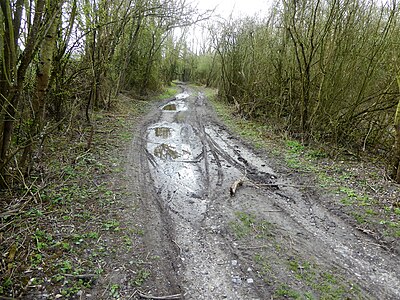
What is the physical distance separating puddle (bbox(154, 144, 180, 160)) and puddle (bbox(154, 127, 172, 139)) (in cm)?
124

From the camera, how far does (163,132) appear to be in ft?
35.5

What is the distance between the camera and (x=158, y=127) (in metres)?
11.5

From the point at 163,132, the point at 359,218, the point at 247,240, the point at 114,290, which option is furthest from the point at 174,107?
the point at 114,290

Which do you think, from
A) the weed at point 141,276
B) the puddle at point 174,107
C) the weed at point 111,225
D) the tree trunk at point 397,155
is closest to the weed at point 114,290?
the weed at point 141,276

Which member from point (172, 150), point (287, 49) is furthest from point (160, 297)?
point (287, 49)

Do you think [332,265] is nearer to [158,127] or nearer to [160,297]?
[160,297]

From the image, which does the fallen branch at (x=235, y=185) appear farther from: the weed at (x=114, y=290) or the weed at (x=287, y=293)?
the weed at (x=114, y=290)

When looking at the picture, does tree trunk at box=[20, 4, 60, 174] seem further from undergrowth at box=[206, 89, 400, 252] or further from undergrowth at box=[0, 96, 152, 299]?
undergrowth at box=[206, 89, 400, 252]

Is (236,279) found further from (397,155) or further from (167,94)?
(167,94)

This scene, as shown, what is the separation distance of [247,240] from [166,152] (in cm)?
457

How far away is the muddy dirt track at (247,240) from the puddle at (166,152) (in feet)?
1.39

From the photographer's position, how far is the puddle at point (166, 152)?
8148 millimetres

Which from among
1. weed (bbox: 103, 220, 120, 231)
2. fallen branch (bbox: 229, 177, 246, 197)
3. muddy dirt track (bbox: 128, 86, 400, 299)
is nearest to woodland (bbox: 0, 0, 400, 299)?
weed (bbox: 103, 220, 120, 231)

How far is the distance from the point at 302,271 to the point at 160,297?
181 cm
